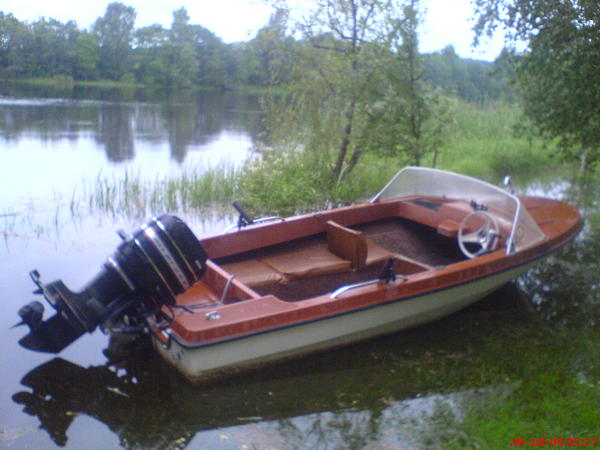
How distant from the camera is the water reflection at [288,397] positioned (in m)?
4.06

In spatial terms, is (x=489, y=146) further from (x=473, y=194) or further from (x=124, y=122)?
(x=124, y=122)

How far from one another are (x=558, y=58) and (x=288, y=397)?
4413mm

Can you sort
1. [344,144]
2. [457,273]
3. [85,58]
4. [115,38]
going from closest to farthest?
1. [457,273]
2. [344,144]
3. [85,58]
4. [115,38]

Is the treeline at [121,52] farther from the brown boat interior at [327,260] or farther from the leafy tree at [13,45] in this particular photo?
the brown boat interior at [327,260]

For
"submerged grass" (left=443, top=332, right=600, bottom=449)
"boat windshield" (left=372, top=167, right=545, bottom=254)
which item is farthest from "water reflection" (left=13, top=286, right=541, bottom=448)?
"boat windshield" (left=372, top=167, right=545, bottom=254)

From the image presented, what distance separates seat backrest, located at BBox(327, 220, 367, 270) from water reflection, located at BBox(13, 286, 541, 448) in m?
0.76

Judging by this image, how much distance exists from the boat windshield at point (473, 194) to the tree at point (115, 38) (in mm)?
36349

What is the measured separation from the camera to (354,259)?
18.9ft

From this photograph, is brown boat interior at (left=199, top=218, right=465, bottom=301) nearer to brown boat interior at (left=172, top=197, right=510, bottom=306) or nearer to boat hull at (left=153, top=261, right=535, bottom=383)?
brown boat interior at (left=172, top=197, right=510, bottom=306)

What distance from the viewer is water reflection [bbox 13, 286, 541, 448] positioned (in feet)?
13.3

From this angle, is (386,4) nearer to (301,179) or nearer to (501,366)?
(301,179)

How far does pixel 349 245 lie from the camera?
5.80 meters

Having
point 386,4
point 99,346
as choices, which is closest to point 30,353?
point 99,346

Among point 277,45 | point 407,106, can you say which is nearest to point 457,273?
point 407,106
